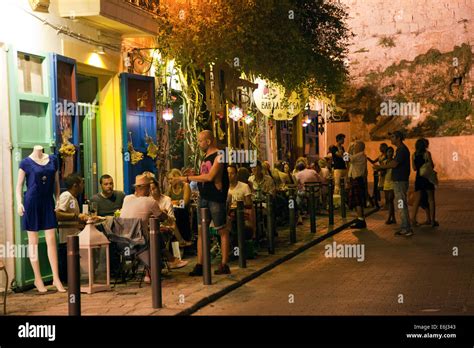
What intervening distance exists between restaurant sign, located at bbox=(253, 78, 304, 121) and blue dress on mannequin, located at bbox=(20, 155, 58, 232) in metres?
10.3

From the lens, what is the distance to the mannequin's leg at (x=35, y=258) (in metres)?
11.0

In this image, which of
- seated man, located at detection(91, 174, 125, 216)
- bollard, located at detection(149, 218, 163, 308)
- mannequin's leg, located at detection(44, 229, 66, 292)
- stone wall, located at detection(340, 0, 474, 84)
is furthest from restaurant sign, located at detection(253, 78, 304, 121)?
stone wall, located at detection(340, 0, 474, 84)

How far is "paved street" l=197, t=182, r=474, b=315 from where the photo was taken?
9.48 m

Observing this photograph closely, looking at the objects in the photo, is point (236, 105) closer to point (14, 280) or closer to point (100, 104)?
point (100, 104)

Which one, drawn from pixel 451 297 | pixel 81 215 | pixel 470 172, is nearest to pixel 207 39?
pixel 81 215

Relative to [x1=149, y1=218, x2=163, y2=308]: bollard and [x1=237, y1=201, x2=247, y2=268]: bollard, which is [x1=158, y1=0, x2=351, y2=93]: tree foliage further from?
[x1=149, y1=218, x2=163, y2=308]: bollard

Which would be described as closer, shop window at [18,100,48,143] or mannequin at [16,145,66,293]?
mannequin at [16,145,66,293]

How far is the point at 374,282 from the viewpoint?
11.2 m

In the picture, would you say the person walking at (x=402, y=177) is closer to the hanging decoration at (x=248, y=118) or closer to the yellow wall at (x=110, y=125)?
the yellow wall at (x=110, y=125)

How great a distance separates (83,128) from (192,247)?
2770 mm

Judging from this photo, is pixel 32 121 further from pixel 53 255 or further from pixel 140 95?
pixel 140 95

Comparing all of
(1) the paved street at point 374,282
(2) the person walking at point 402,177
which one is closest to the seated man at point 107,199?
(1) the paved street at point 374,282
